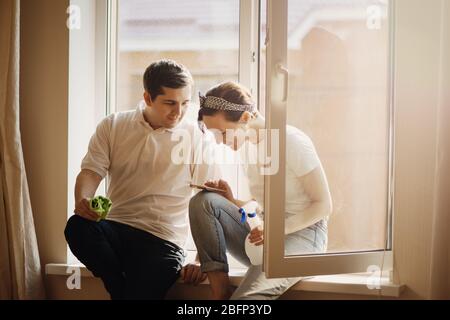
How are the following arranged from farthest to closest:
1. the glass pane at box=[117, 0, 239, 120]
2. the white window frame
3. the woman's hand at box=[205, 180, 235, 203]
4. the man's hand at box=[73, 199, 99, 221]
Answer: the glass pane at box=[117, 0, 239, 120] < the woman's hand at box=[205, 180, 235, 203] < the man's hand at box=[73, 199, 99, 221] < the white window frame

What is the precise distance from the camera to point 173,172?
2.27 meters

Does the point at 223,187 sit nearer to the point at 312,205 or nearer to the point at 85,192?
the point at 312,205

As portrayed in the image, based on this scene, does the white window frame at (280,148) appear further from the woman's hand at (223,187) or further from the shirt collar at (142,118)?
the shirt collar at (142,118)

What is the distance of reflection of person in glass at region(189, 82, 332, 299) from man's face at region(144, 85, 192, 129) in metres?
0.11

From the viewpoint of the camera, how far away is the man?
6.97 ft

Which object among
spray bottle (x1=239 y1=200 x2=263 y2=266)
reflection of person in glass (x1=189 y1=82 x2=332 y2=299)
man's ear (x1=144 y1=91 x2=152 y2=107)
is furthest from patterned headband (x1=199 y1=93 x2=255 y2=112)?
spray bottle (x1=239 y1=200 x2=263 y2=266)

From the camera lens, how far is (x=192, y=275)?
2.15m

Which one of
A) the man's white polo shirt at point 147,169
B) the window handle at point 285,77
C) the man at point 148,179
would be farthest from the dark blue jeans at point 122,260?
the window handle at point 285,77

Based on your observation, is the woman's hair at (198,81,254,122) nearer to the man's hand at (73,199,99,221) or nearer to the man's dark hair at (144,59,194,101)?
the man's dark hair at (144,59,194,101)

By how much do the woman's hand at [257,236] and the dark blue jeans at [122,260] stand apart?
0.28 metres

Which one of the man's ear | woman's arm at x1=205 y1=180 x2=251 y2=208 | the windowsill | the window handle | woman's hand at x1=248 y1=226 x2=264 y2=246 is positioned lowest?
the windowsill

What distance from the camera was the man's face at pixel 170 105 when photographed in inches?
86.9

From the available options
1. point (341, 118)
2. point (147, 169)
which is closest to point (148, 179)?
point (147, 169)

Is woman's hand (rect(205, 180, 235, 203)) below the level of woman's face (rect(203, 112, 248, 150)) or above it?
below
